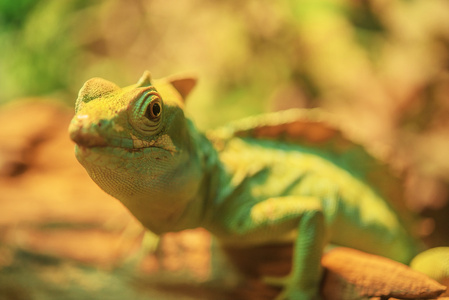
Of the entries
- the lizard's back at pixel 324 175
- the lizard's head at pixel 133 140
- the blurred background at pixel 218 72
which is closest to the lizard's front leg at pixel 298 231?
the lizard's back at pixel 324 175

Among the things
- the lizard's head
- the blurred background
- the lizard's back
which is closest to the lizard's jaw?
the lizard's head

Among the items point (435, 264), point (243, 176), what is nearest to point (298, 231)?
point (243, 176)

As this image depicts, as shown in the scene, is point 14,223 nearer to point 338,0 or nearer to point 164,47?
point 164,47

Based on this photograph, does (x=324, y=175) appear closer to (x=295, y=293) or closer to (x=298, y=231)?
(x=298, y=231)

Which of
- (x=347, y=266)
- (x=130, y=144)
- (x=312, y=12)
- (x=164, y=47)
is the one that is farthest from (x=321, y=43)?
(x=130, y=144)

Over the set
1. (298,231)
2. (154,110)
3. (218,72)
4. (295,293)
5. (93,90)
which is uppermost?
(218,72)

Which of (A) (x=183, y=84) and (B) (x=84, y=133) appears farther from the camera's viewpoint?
(A) (x=183, y=84)

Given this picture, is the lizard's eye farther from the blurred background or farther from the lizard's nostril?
the blurred background

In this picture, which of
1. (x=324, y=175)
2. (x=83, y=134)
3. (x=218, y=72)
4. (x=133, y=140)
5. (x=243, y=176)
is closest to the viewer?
(x=83, y=134)
